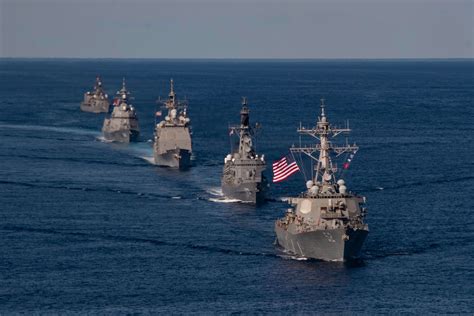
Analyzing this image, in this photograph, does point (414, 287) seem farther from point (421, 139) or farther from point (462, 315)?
point (421, 139)

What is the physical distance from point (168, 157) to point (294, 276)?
66.6m

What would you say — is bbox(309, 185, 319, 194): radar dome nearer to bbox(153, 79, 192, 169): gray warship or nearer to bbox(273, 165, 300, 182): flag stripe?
bbox(273, 165, 300, 182): flag stripe

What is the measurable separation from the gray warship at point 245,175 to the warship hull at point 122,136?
50462 mm

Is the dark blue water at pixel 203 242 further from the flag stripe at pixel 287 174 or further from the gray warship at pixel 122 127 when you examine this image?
the gray warship at pixel 122 127

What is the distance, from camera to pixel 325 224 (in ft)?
304

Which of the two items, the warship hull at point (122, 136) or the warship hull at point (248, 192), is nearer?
the warship hull at point (248, 192)

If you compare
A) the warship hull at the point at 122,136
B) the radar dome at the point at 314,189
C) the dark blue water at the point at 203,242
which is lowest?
the warship hull at the point at 122,136

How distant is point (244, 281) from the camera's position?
86.7 m

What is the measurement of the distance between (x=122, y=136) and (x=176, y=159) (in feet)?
106

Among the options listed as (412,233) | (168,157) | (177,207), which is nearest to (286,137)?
(168,157)

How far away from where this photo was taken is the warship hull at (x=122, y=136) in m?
181

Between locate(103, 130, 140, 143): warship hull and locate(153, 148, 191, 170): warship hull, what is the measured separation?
2721cm

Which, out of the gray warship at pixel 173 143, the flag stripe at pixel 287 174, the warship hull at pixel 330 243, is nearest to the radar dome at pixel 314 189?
the warship hull at pixel 330 243

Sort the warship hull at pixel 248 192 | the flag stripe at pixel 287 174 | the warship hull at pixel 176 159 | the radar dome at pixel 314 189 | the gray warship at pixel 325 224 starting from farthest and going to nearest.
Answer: the warship hull at pixel 176 159
the warship hull at pixel 248 192
the flag stripe at pixel 287 174
the radar dome at pixel 314 189
the gray warship at pixel 325 224
